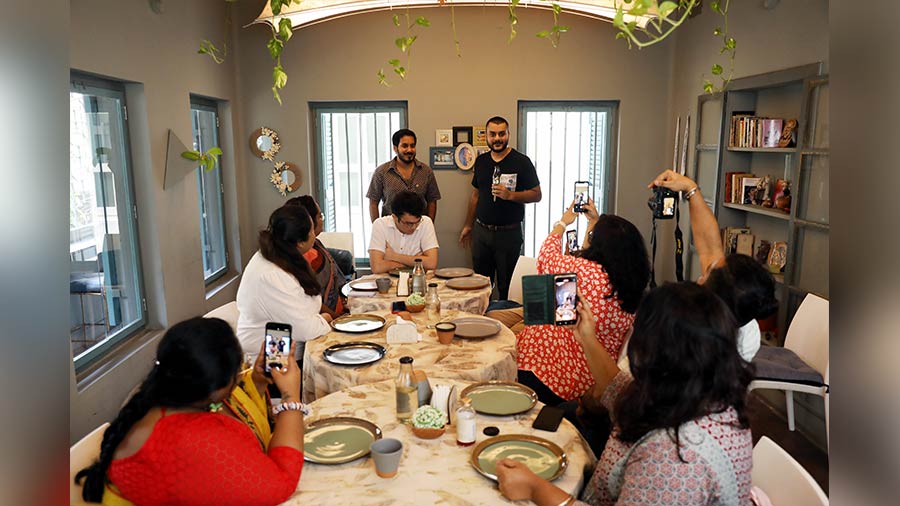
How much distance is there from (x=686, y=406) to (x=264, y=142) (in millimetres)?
4879

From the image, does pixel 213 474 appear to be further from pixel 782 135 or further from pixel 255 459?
→ pixel 782 135

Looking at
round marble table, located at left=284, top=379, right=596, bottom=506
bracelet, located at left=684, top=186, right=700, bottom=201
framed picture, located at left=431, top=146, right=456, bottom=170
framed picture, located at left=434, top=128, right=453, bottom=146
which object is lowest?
round marble table, located at left=284, top=379, right=596, bottom=506

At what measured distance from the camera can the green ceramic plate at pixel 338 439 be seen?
1729 mm

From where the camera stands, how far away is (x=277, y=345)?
A: 191cm

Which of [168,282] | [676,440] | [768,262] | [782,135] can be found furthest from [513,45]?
[676,440]

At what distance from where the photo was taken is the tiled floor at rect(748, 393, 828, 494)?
309 centimetres

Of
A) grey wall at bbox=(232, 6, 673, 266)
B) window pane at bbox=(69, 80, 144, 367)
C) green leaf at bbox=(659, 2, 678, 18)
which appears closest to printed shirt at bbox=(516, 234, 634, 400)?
green leaf at bbox=(659, 2, 678, 18)

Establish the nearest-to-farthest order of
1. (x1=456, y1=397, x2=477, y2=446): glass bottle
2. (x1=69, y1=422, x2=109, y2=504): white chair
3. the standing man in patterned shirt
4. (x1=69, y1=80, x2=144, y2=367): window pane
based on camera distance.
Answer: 1. (x1=69, y1=422, x2=109, y2=504): white chair
2. (x1=456, y1=397, x2=477, y2=446): glass bottle
3. (x1=69, y1=80, x2=144, y2=367): window pane
4. the standing man in patterned shirt

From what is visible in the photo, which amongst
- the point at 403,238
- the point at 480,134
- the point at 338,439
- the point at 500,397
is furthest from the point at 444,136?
the point at 338,439

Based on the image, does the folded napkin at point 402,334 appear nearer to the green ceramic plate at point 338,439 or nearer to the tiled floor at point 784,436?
the green ceramic plate at point 338,439

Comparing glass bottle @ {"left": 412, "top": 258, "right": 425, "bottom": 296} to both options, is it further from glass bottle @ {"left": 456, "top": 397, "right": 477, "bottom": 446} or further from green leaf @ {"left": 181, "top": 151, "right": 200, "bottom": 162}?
green leaf @ {"left": 181, "top": 151, "right": 200, "bottom": 162}

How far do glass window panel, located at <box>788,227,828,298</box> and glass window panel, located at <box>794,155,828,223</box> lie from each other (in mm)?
89

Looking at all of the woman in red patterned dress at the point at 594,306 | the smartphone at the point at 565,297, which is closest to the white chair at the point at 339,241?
the woman in red patterned dress at the point at 594,306
